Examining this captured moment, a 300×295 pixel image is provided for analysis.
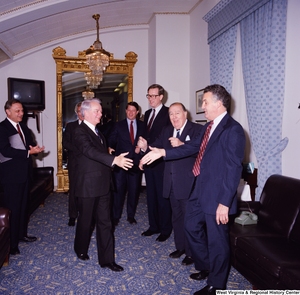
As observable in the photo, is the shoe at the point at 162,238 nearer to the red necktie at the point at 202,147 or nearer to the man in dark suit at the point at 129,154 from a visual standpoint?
the man in dark suit at the point at 129,154

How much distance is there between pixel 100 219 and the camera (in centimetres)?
283

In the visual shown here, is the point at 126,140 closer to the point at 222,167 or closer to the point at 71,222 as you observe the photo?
the point at 71,222

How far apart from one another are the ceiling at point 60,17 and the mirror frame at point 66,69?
44cm

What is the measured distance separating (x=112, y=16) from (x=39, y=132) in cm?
296

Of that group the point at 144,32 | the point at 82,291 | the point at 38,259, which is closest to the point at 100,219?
the point at 82,291

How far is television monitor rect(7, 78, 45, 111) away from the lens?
619 centimetres

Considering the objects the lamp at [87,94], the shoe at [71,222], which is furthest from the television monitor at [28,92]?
the shoe at [71,222]

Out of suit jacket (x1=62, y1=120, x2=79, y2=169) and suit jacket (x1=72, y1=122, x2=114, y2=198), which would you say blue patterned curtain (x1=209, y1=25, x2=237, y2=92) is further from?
suit jacket (x1=72, y1=122, x2=114, y2=198)

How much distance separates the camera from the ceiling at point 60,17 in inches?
183

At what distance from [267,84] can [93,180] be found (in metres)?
2.25

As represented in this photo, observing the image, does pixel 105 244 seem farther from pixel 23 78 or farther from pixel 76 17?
pixel 23 78

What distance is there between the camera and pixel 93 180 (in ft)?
8.95

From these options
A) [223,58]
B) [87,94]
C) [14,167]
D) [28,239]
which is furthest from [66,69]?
[28,239]

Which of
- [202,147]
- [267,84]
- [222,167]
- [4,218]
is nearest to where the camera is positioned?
[222,167]
